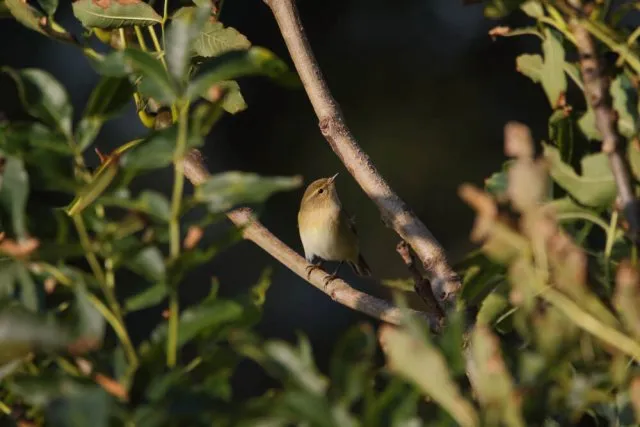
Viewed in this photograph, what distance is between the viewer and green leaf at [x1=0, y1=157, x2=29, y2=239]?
0.58 metres

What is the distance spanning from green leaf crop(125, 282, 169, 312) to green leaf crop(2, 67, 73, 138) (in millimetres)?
102

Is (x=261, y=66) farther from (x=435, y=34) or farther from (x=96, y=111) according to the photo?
(x=435, y=34)

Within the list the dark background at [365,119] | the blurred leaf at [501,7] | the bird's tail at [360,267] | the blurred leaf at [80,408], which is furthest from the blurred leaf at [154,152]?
the dark background at [365,119]

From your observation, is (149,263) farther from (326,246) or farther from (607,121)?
(326,246)

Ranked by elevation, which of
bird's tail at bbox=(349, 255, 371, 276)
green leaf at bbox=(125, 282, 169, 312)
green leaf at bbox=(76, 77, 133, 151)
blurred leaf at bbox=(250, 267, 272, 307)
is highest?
green leaf at bbox=(76, 77, 133, 151)

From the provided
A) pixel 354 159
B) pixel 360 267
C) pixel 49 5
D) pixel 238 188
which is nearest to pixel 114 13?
pixel 49 5

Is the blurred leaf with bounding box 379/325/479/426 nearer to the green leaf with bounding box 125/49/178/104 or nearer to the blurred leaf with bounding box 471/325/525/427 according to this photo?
the blurred leaf with bounding box 471/325/525/427

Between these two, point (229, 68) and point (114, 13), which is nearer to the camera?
point (229, 68)

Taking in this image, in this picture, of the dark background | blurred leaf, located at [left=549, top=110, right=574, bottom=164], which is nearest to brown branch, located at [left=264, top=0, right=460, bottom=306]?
blurred leaf, located at [left=549, top=110, right=574, bottom=164]

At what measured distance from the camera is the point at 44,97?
0.61 metres

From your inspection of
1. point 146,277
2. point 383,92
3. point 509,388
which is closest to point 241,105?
point 146,277

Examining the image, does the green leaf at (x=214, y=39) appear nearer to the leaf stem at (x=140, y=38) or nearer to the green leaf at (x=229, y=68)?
the leaf stem at (x=140, y=38)

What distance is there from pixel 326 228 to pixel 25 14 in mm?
2756

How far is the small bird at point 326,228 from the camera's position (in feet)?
12.2
